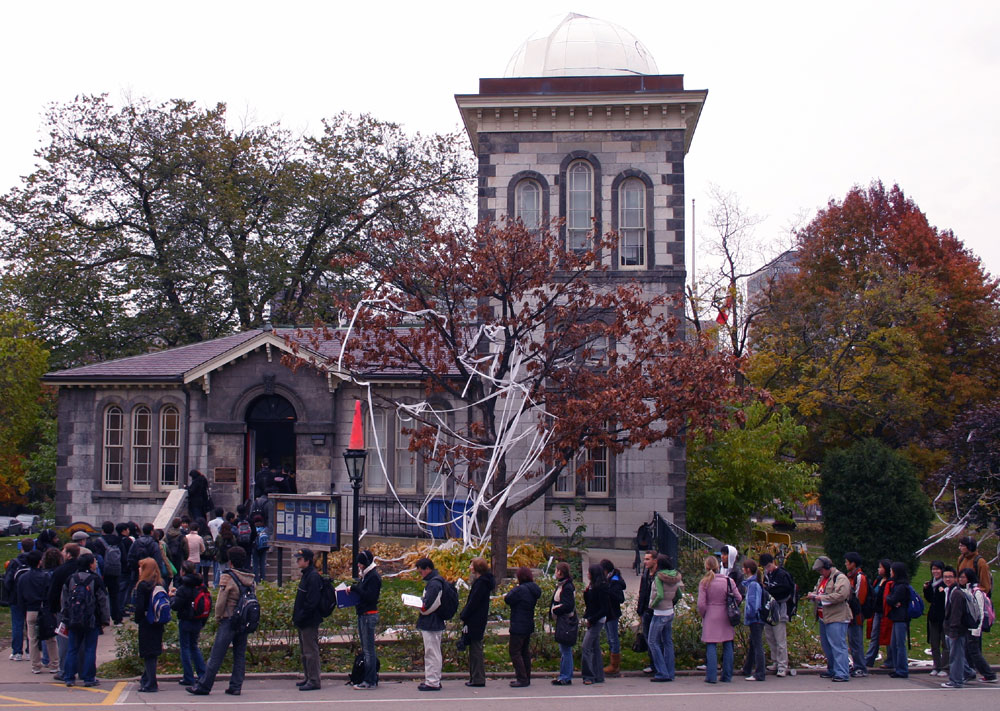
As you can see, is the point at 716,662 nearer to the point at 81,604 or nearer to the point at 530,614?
the point at 530,614

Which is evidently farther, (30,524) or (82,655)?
(30,524)

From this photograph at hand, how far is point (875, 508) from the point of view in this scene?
2270 centimetres

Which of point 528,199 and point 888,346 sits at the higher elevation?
point 528,199

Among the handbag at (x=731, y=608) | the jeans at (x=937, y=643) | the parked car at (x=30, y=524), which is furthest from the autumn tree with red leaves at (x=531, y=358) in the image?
the parked car at (x=30, y=524)

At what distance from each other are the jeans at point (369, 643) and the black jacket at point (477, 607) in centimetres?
113

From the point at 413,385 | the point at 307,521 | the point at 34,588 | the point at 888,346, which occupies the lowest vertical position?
the point at 34,588

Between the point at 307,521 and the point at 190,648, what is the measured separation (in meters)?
5.38

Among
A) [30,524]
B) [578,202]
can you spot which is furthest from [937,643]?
[30,524]

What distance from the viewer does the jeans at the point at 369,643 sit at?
40.1 ft

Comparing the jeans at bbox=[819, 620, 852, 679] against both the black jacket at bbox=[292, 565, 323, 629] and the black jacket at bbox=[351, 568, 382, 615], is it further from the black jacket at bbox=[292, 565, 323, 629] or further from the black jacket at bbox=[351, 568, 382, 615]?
the black jacket at bbox=[292, 565, 323, 629]

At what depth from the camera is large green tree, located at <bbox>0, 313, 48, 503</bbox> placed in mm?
28406

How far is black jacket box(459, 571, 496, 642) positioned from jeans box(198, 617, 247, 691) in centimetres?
265

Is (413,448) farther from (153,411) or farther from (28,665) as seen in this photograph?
(153,411)

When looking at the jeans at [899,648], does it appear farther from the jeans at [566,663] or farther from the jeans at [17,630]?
the jeans at [17,630]
